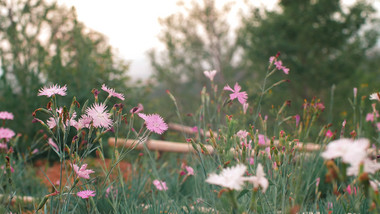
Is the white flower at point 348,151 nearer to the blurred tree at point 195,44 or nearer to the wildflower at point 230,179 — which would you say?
the wildflower at point 230,179

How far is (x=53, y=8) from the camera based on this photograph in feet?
16.9

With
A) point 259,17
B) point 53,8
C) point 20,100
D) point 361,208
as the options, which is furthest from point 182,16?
point 361,208

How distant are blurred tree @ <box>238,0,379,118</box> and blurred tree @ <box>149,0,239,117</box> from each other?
3763 mm

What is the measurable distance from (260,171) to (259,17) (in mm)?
11119

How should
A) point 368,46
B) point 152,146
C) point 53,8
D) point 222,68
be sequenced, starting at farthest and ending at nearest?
1. point 222,68
2. point 368,46
3. point 53,8
4. point 152,146

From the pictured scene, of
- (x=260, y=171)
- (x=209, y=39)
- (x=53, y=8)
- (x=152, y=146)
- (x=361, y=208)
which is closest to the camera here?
(x=260, y=171)

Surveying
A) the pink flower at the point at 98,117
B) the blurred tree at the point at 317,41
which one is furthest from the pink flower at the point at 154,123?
the blurred tree at the point at 317,41

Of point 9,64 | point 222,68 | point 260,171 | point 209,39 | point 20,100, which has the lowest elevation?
point 260,171

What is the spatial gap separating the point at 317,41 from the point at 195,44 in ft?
19.8

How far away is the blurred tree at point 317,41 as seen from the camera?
10664 mm

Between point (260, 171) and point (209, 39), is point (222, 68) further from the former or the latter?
point (260, 171)

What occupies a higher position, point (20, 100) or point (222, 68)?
point (222, 68)

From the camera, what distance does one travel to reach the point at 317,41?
11.1 m

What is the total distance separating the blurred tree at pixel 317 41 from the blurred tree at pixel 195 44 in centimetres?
376
